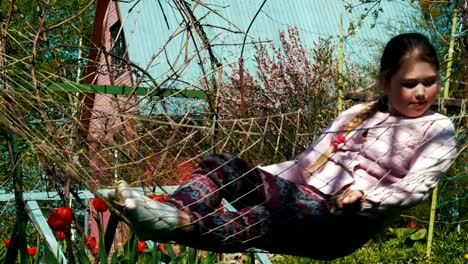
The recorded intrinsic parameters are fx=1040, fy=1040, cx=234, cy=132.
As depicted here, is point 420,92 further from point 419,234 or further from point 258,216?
point 419,234

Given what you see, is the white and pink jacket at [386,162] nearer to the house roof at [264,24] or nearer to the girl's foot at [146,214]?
the girl's foot at [146,214]

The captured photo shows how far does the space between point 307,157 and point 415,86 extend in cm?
44

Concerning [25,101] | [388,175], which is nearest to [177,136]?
[25,101]

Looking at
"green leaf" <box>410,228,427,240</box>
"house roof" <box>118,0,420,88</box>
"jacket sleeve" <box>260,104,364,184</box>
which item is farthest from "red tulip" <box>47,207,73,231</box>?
"house roof" <box>118,0,420,88</box>

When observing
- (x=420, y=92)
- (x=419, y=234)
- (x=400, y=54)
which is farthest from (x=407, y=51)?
(x=419, y=234)

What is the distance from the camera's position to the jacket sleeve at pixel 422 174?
3.22 metres

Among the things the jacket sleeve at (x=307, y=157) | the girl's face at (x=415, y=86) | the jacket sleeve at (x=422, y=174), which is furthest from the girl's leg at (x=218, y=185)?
the girl's face at (x=415, y=86)

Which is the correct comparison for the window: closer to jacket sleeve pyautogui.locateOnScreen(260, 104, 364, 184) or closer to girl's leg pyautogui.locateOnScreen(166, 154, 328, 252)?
jacket sleeve pyautogui.locateOnScreen(260, 104, 364, 184)

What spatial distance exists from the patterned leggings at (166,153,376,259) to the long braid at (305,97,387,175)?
183 mm

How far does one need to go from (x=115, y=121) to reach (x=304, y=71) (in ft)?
19.9

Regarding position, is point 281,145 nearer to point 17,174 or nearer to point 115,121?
point 115,121

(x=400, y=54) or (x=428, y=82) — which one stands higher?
(x=400, y=54)

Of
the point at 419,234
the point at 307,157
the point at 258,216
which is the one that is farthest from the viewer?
the point at 419,234

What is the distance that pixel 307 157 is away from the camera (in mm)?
3498
